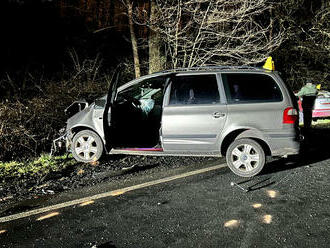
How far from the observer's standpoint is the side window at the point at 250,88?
5000 millimetres

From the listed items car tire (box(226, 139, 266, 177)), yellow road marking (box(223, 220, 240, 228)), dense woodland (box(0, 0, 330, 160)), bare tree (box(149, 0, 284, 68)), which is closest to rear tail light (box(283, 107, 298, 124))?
car tire (box(226, 139, 266, 177))

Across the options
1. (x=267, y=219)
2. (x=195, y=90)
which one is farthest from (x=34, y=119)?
(x=267, y=219)

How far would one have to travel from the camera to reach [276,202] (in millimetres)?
4004

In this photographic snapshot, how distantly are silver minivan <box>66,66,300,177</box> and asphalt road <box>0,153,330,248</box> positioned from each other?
1.74 ft

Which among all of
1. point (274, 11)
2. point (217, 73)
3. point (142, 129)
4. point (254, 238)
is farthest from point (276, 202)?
point (274, 11)

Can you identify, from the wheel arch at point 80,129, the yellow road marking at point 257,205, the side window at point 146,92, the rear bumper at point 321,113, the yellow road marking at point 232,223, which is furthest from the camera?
the rear bumper at point 321,113

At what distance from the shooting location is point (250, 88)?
5.07 m

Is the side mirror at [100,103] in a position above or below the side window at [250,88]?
below

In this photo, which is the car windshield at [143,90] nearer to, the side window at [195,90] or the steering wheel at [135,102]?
the steering wheel at [135,102]

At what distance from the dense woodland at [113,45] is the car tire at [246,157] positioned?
1.46 m

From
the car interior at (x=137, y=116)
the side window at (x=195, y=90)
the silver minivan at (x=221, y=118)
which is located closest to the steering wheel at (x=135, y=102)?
the car interior at (x=137, y=116)

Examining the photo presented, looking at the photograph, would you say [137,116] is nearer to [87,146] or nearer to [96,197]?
[87,146]

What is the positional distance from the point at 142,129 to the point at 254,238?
156 inches

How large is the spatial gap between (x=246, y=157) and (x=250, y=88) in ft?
3.87
